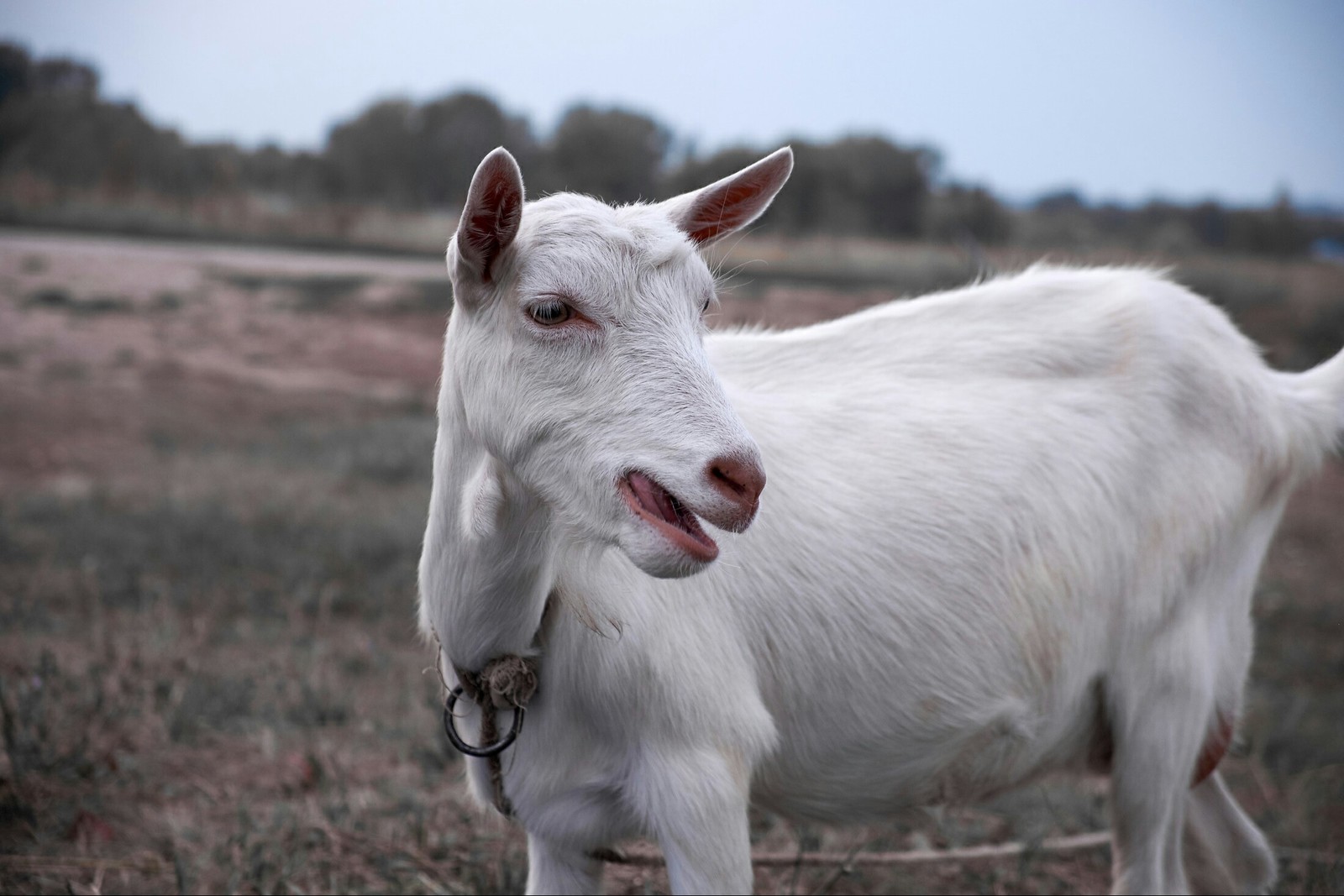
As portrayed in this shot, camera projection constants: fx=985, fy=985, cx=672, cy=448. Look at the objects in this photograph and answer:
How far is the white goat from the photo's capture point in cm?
189

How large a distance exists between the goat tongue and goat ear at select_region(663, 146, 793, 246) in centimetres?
62

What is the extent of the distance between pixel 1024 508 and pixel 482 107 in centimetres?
1433

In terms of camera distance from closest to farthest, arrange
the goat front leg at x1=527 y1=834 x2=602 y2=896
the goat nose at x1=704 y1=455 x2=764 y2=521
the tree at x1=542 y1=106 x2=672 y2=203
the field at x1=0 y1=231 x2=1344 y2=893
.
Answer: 1. the goat nose at x1=704 y1=455 x2=764 y2=521
2. the goat front leg at x1=527 y1=834 x2=602 y2=896
3. the field at x1=0 y1=231 x2=1344 y2=893
4. the tree at x1=542 y1=106 x2=672 y2=203

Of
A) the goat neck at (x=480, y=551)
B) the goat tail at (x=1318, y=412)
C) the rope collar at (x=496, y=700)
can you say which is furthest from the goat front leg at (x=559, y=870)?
the goat tail at (x=1318, y=412)

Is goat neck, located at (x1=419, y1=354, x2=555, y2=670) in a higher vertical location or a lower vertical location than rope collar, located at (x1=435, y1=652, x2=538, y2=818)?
higher

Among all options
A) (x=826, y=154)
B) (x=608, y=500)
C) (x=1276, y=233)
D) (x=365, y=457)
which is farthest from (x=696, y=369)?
(x=1276, y=233)

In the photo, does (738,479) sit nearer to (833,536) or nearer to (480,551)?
(480,551)

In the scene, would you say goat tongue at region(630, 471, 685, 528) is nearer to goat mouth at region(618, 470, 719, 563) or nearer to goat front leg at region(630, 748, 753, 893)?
goat mouth at region(618, 470, 719, 563)

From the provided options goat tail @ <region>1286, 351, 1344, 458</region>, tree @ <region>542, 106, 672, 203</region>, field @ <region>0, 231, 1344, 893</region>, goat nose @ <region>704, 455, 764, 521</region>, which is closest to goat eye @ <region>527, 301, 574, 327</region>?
goat nose @ <region>704, 455, 764, 521</region>

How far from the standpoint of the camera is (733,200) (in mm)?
2223

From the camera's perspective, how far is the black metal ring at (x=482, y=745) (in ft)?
7.14

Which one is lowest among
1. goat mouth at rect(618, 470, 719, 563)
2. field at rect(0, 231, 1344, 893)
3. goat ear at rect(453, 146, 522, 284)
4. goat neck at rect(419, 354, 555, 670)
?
field at rect(0, 231, 1344, 893)

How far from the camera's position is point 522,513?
2.05m

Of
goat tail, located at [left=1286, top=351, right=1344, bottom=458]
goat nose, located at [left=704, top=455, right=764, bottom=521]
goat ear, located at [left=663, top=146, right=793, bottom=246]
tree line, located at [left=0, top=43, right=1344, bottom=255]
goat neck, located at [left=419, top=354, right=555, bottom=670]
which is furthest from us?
tree line, located at [left=0, top=43, right=1344, bottom=255]
